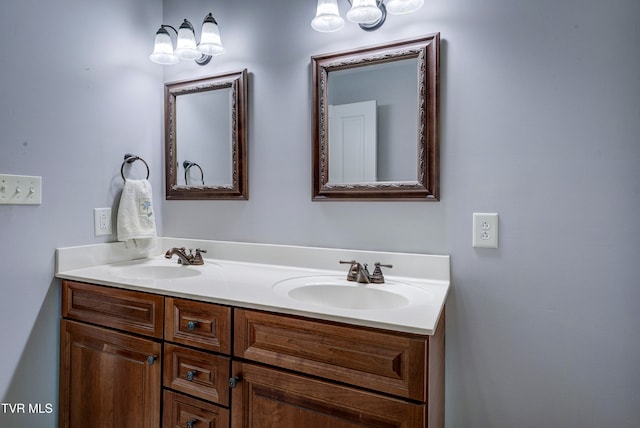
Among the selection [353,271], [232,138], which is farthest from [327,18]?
[353,271]

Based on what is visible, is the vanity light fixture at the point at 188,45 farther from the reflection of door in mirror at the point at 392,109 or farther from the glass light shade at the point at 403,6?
the glass light shade at the point at 403,6

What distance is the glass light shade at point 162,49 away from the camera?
1.63 meters

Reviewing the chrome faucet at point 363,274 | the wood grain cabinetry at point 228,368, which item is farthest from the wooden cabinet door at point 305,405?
the chrome faucet at point 363,274

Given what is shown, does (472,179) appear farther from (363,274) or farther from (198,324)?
(198,324)

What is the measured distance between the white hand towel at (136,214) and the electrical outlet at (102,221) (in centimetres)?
6

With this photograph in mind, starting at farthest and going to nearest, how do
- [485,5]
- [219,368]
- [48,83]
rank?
[48,83]
[485,5]
[219,368]

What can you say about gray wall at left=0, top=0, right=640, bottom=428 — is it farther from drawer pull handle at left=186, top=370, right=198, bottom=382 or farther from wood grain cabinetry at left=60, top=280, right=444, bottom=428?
drawer pull handle at left=186, top=370, right=198, bottom=382

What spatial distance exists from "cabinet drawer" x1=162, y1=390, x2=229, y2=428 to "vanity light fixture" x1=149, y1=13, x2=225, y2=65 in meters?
1.39

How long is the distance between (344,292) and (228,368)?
1.51 feet

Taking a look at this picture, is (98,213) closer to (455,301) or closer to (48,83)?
(48,83)

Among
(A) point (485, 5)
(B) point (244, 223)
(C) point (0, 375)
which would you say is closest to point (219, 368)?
(B) point (244, 223)

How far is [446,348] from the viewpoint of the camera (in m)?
1.25

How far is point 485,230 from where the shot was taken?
1.21 m

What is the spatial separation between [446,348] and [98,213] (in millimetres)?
1554
